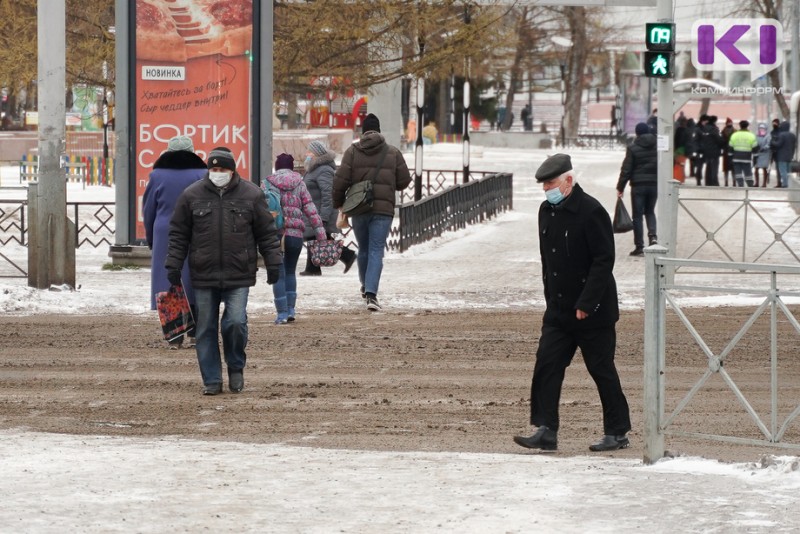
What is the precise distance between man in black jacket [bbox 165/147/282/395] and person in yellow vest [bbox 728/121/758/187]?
84.9 feet

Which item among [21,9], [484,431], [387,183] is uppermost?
[21,9]

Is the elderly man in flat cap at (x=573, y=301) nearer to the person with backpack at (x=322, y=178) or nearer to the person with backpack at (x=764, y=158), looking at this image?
the person with backpack at (x=322, y=178)

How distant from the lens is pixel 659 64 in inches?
634

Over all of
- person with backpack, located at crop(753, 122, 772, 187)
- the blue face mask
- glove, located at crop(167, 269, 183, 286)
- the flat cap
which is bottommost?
glove, located at crop(167, 269, 183, 286)

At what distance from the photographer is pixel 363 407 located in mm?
9602

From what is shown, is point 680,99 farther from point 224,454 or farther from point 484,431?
point 224,454

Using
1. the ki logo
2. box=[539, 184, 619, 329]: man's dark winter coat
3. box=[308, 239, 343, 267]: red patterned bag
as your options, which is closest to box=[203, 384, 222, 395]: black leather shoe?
box=[539, 184, 619, 329]: man's dark winter coat

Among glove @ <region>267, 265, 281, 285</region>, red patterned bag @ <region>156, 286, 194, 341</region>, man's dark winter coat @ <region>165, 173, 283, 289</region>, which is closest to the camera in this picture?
man's dark winter coat @ <region>165, 173, 283, 289</region>

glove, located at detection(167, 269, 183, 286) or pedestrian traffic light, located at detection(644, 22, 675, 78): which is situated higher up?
pedestrian traffic light, located at detection(644, 22, 675, 78)

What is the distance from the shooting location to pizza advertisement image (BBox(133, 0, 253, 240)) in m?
17.8

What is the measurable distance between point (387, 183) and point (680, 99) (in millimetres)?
5075

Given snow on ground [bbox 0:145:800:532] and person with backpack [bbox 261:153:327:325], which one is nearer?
snow on ground [bbox 0:145:800:532]

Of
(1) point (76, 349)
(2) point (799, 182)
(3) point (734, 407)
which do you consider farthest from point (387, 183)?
(2) point (799, 182)

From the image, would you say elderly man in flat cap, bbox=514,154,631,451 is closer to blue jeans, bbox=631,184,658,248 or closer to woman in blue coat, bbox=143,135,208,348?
woman in blue coat, bbox=143,135,208,348
